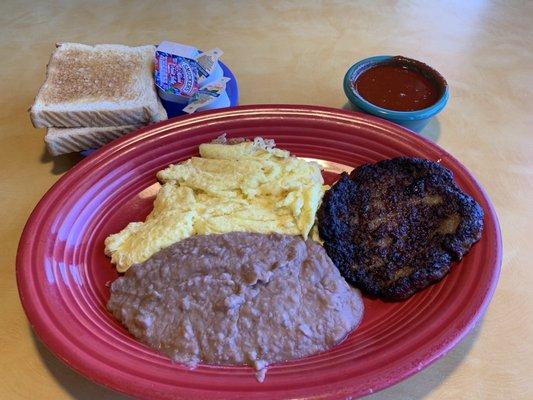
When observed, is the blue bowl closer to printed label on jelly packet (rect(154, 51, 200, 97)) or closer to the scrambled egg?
the scrambled egg

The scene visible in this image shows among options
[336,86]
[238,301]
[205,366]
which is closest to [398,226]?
[238,301]

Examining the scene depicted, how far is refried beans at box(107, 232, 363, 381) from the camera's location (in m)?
1.62

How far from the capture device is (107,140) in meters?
2.47

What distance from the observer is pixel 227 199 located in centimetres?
205

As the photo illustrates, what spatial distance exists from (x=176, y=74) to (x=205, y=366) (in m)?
1.58

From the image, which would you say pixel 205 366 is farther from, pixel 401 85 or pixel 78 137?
pixel 401 85

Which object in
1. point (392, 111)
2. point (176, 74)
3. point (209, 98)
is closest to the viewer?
point (392, 111)

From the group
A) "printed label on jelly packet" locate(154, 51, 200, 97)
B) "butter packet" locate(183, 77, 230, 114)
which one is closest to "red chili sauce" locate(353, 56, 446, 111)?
"butter packet" locate(183, 77, 230, 114)

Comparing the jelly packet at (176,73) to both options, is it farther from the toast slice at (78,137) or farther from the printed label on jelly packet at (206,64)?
the toast slice at (78,137)

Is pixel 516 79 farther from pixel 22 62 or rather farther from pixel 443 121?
pixel 22 62

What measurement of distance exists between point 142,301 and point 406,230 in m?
0.97

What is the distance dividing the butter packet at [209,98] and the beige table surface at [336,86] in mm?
304

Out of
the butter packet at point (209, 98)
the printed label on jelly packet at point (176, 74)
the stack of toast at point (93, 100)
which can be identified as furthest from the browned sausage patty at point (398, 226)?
the stack of toast at point (93, 100)

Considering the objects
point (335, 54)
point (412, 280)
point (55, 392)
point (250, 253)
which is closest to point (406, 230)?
point (412, 280)
